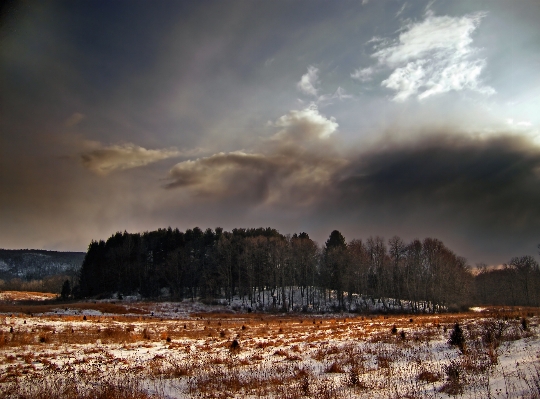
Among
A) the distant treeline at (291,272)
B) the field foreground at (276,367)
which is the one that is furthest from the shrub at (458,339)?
the distant treeline at (291,272)

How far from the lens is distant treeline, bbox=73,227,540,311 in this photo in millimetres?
75562

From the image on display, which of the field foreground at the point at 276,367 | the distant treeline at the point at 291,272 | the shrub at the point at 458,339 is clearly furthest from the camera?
the distant treeline at the point at 291,272

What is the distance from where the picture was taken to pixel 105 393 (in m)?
9.97

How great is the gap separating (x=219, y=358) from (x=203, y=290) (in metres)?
71.9

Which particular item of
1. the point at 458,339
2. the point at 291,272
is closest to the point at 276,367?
the point at 458,339

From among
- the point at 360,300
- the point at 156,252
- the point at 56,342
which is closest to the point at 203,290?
the point at 156,252

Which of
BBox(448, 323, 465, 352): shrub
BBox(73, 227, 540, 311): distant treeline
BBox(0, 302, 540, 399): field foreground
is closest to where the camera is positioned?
BBox(0, 302, 540, 399): field foreground

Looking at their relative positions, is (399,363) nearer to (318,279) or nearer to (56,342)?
(56,342)

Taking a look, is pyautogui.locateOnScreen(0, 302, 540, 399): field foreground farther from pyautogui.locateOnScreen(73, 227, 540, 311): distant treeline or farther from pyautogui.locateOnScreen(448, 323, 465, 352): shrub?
pyautogui.locateOnScreen(73, 227, 540, 311): distant treeline

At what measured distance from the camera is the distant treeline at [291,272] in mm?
75562

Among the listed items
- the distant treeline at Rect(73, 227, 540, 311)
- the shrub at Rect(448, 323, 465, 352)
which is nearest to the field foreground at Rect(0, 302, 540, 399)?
the shrub at Rect(448, 323, 465, 352)

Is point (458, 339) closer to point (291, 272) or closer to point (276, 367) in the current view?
point (276, 367)

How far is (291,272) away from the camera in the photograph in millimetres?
83062

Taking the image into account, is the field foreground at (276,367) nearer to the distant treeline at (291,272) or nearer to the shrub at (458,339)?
the shrub at (458,339)
